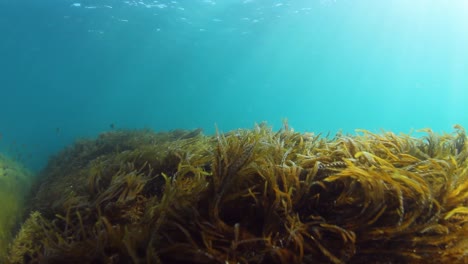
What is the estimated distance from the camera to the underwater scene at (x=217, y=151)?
5.91 feet

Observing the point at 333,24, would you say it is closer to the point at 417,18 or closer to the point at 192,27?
the point at 192,27

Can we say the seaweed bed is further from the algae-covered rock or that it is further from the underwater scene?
the algae-covered rock

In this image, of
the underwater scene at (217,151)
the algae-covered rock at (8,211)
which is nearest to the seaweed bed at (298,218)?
the underwater scene at (217,151)

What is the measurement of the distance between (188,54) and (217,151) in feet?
180

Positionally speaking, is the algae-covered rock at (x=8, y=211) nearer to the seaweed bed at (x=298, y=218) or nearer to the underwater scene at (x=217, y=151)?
the underwater scene at (x=217, y=151)

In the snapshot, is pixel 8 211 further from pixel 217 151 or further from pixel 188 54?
pixel 188 54

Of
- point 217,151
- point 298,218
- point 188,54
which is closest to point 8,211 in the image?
point 217,151

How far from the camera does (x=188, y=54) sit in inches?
2138

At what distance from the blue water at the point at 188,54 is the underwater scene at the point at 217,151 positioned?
1.46 ft

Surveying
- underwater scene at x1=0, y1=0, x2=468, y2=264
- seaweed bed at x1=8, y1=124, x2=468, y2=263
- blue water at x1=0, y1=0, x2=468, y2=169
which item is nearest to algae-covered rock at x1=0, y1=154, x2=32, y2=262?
underwater scene at x1=0, y1=0, x2=468, y2=264

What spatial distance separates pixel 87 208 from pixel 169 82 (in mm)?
93227

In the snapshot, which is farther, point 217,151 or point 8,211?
point 8,211

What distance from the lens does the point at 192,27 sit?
36375 millimetres

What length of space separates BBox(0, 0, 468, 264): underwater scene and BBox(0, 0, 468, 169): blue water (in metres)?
0.44
